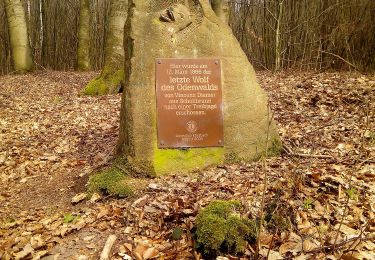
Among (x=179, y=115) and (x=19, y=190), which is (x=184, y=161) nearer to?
(x=179, y=115)

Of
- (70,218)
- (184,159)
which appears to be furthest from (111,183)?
(184,159)

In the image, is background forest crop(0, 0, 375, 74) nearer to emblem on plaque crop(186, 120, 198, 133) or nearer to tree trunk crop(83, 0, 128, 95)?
emblem on plaque crop(186, 120, 198, 133)

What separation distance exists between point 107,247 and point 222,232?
93cm

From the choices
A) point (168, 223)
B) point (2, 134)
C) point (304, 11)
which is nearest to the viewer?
point (168, 223)

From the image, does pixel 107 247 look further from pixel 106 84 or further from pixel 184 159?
pixel 106 84

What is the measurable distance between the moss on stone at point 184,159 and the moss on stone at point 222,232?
1097 millimetres

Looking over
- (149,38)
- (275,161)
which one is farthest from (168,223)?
(149,38)

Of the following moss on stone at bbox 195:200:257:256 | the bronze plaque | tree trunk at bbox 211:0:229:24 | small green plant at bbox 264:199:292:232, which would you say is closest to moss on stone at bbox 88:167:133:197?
the bronze plaque

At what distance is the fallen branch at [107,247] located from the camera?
111 inches

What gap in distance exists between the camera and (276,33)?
9.76 meters

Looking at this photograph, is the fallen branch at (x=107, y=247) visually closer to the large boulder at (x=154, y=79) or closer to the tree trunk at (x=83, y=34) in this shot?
the large boulder at (x=154, y=79)

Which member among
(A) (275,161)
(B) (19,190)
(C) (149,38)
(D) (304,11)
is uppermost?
(D) (304,11)

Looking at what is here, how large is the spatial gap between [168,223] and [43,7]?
16865 millimetres

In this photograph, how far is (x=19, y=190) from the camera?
4430 mm
